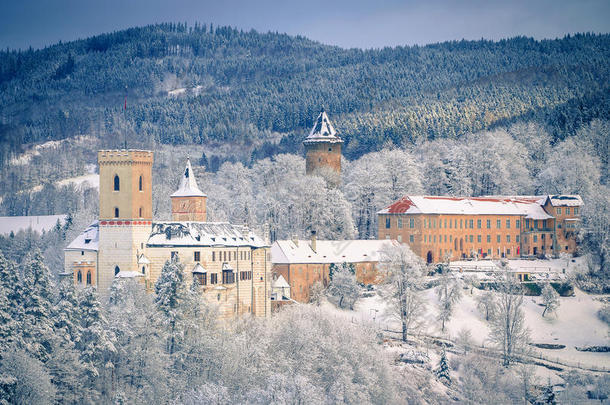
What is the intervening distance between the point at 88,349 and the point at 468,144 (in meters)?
81.8

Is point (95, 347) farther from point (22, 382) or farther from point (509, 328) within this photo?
point (509, 328)

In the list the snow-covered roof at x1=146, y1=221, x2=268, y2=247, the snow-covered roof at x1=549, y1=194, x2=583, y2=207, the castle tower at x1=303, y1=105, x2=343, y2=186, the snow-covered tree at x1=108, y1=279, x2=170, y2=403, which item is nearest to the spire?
the castle tower at x1=303, y1=105, x2=343, y2=186

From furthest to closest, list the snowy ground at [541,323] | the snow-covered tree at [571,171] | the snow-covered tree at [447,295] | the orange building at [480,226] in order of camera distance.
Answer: the snow-covered tree at [571,171]
the orange building at [480,226]
the snow-covered tree at [447,295]
the snowy ground at [541,323]

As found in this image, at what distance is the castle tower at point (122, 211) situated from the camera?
8475 centimetres

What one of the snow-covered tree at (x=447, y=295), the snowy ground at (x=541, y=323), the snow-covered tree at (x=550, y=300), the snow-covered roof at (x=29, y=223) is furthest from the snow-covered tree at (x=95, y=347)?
the snow-covered roof at (x=29, y=223)

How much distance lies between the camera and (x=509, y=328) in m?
90.6

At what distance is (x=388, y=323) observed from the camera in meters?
95.2

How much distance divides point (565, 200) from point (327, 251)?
28432mm

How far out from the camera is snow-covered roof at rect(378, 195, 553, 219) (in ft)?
365

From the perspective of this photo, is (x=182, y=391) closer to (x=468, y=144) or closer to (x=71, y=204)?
(x=468, y=144)

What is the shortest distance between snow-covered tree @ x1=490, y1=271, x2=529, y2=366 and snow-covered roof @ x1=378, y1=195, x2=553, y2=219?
58.4 ft

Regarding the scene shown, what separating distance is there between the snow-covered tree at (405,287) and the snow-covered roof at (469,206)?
1226cm

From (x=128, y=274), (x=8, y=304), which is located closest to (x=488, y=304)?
(x=128, y=274)

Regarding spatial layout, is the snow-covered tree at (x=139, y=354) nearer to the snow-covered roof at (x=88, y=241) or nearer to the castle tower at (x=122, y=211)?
the castle tower at (x=122, y=211)
